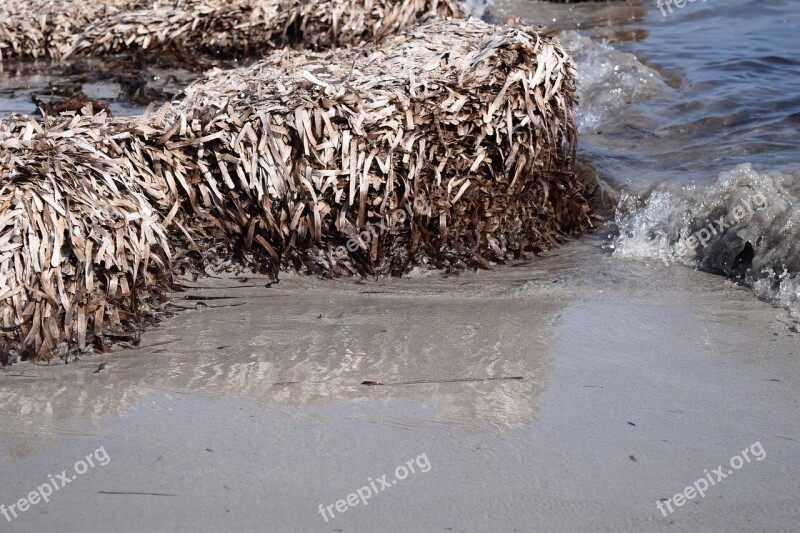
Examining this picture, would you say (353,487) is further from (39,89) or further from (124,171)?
(39,89)

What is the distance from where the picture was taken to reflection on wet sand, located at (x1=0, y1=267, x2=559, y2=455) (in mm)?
3076

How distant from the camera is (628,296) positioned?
419cm

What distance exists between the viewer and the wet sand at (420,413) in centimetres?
254

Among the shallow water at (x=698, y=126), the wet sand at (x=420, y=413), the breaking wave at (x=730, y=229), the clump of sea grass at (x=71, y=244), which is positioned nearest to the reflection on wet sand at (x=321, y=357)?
the wet sand at (x=420, y=413)

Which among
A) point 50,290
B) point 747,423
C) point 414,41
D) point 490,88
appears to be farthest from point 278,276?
point 747,423

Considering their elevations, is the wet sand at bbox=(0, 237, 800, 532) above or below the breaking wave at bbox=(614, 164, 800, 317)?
below

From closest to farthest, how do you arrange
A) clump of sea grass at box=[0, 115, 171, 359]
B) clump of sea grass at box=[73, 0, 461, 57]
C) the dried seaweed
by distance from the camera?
clump of sea grass at box=[0, 115, 171, 359] < the dried seaweed < clump of sea grass at box=[73, 0, 461, 57]

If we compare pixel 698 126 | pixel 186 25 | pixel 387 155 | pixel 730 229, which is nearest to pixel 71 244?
pixel 387 155

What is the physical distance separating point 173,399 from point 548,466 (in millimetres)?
1348

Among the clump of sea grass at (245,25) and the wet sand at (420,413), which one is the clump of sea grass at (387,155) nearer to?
the wet sand at (420,413)

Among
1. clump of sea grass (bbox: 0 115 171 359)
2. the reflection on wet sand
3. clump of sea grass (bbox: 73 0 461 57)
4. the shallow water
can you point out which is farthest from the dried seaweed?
clump of sea grass (bbox: 73 0 461 57)

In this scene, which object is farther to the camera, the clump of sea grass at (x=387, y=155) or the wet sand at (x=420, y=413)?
the clump of sea grass at (x=387, y=155)

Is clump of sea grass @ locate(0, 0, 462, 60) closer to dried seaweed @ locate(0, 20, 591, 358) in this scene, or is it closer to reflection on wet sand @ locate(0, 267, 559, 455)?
dried seaweed @ locate(0, 20, 591, 358)

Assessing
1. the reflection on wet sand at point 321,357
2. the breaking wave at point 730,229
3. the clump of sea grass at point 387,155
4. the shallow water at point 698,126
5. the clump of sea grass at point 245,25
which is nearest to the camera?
the reflection on wet sand at point 321,357
